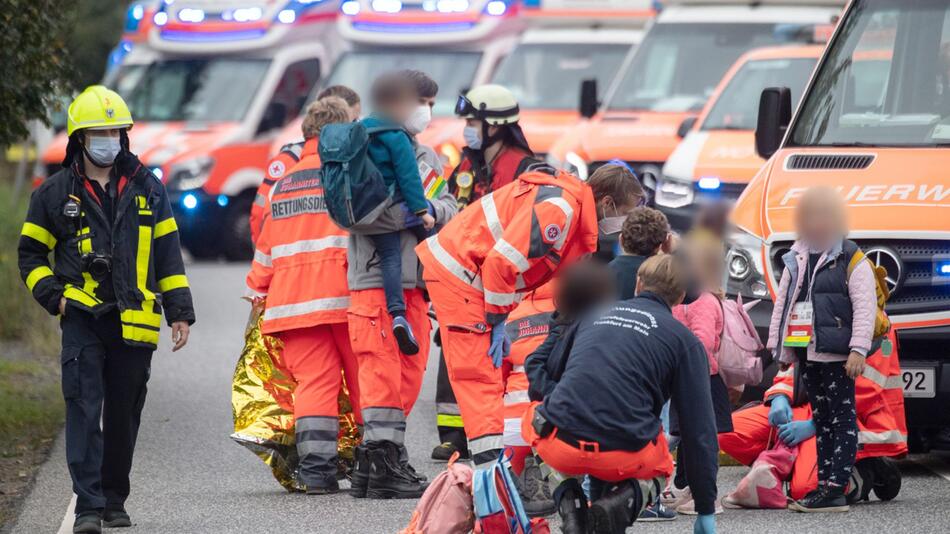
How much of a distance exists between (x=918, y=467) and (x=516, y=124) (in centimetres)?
255

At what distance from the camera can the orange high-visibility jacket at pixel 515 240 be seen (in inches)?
291

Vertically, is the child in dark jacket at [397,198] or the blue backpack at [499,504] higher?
the child in dark jacket at [397,198]

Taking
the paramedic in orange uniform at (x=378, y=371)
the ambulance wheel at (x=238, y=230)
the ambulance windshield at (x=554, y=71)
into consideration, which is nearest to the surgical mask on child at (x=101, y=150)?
the paramedic in orange uniform at (x=378, y=371)

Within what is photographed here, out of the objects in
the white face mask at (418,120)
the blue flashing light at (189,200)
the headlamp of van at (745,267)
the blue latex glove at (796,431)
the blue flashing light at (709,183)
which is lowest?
the blue flashing light at (189,200)

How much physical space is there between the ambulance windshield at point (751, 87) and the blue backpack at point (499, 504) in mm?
7643

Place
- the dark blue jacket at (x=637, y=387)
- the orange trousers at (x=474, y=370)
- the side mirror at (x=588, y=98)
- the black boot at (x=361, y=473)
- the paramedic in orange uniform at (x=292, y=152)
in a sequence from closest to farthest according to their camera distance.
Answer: the dark blue jacket at (x=637, y=387)
the orange trousers at (x=474, y=370)
the black boot at (x=361, y=473)
the paramedic in orange uniform at (x=292, y=152)
the side mirror at (x=588, y=98)

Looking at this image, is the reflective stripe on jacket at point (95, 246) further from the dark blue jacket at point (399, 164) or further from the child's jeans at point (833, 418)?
the child's jeans at point (833, 418)

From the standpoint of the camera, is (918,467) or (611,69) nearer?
(918,467)

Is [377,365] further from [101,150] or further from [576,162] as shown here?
[576,162]

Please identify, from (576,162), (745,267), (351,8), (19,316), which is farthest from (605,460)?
(351,8)

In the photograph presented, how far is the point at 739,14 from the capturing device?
16.7 meters

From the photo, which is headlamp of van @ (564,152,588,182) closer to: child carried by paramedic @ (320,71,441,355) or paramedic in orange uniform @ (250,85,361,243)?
paramedic in orange uniform @ (250,85,361,243)

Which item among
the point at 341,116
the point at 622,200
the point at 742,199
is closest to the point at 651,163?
the point at 742,199

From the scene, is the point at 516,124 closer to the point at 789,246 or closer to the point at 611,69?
→ the point at 789,246
